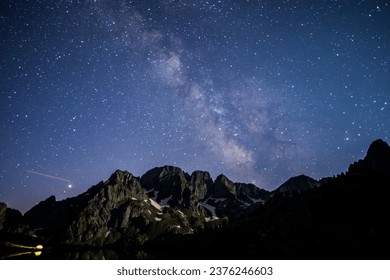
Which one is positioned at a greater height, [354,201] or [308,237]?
[354,201]

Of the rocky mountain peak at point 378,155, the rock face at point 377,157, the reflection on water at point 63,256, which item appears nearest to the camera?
the reflection on water at point 63,256

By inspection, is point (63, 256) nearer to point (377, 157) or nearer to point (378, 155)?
point (377, 157)

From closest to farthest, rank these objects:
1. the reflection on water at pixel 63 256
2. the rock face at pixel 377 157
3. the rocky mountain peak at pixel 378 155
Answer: the reflection on water at pixel 63 256 < the rock face at pixel 377 157 < the rocky mountain peak at pixel 378 155

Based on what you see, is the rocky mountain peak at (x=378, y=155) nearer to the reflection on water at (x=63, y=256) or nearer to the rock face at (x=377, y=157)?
the rock face at (x=377, y=157)

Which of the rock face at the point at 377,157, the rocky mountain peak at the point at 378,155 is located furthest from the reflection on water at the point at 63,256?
the rocky mountain peak at the point at 378,155

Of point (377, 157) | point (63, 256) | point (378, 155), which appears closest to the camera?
point (63, 256)

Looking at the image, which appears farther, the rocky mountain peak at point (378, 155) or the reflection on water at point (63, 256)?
the rocky mountain peak at point (378, 155)

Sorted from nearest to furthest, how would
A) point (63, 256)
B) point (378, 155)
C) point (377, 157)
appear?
point (63, 256) → point (377, 157) → point (378, 155)

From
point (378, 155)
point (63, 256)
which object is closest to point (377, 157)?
point (378, 155)
